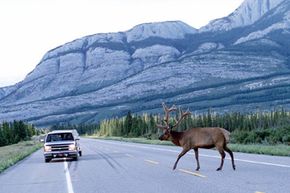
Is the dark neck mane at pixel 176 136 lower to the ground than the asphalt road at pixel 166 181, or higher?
higher

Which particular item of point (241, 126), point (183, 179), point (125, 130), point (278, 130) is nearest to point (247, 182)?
point (183, 179)

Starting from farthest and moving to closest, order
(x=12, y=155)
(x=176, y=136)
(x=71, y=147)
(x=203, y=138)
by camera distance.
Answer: (x=12, y=155) < (x=71, y=147) < (x=176, y=136) < (x=203, y=138)

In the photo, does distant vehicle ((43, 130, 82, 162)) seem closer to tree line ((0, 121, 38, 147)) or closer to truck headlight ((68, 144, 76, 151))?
truck headlight ((68, 144, 76, 151))

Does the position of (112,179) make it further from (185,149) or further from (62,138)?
(62,138)

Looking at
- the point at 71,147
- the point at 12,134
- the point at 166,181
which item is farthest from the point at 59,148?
the point at 12,134

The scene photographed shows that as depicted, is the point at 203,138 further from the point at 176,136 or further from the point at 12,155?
the point at 12,155

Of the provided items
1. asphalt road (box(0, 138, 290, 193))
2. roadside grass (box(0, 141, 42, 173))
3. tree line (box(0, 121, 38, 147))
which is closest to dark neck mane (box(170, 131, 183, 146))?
asphalt road (box(0, 138, 290, 193))

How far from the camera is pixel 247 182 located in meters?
14.3

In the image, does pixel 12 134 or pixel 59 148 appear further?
pixel 12 134

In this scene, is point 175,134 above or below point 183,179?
above

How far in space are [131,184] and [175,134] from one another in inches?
166

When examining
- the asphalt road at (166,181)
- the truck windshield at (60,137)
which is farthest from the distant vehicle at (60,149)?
the asphalt road at (166,181)

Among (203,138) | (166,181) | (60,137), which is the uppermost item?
(60,137)

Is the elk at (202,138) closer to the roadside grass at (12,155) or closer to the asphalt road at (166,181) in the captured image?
the asphalt road at (166,181)
